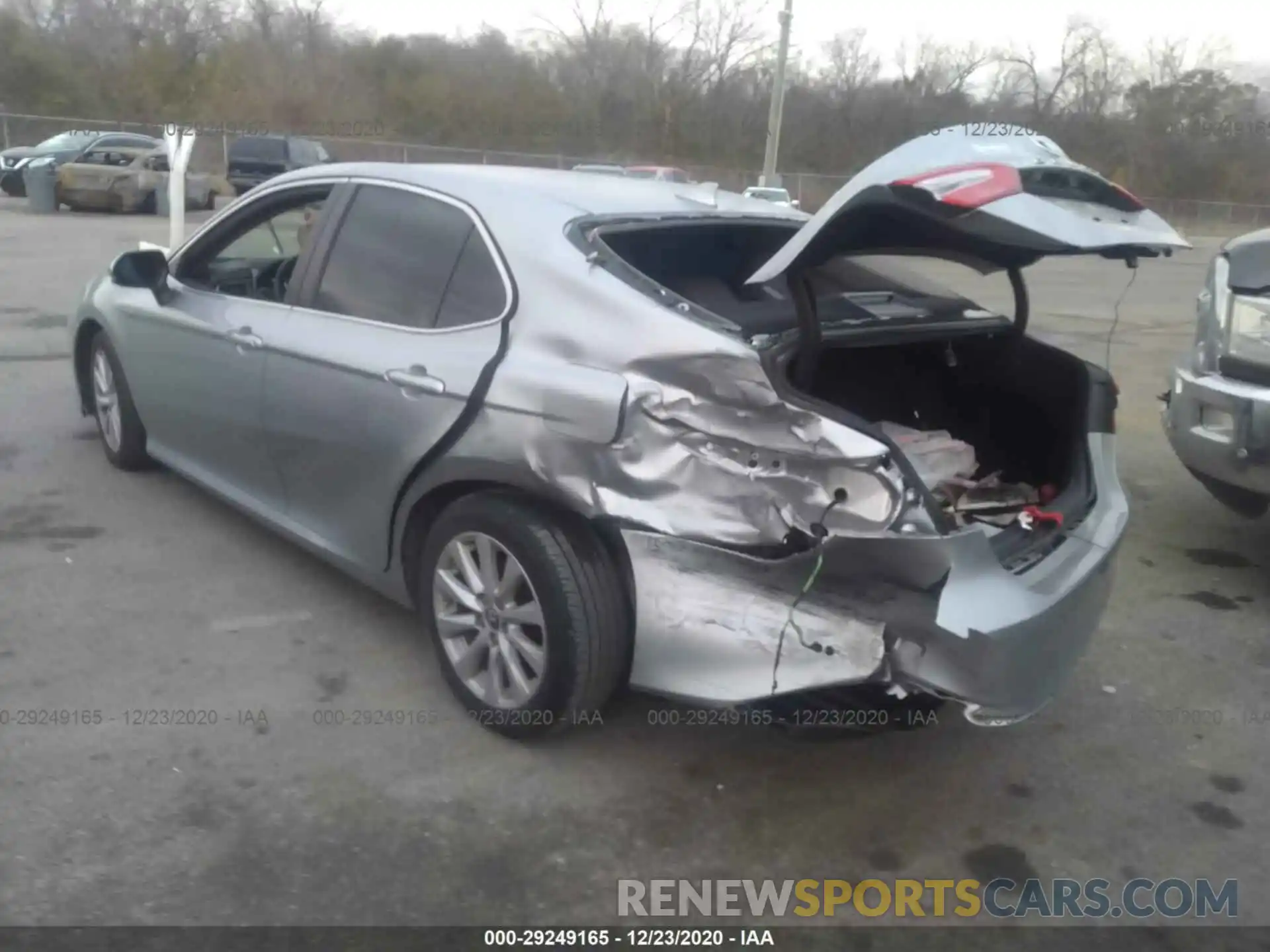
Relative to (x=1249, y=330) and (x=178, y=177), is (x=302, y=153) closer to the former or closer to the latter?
(x=178, y=177)

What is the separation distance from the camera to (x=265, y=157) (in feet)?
89.1

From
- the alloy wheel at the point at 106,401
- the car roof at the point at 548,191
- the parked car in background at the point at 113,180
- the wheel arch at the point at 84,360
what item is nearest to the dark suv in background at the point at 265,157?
the parked car in background at the point at 113,180

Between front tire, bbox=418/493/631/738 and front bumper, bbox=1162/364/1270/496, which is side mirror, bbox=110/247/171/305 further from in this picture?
front bumper, bbox=1162/364/1270/496

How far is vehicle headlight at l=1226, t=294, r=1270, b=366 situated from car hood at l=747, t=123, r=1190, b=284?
1636mm

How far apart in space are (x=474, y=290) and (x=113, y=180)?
2216cm

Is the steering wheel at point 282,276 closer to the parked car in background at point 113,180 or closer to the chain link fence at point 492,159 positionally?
the parked car in background at point 113,180

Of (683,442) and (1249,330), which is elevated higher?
(1249,330)

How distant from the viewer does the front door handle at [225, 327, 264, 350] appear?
162 inches

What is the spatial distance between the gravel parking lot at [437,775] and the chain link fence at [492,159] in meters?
22.1

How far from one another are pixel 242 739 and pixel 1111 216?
2.75 metres

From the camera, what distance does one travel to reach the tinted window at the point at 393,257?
357 centimetres

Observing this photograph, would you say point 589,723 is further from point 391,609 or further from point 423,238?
point 423,238

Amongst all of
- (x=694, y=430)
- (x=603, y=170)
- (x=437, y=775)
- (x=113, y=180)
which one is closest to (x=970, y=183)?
(x=694, y=430)

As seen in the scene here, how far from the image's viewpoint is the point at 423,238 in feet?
12.1
